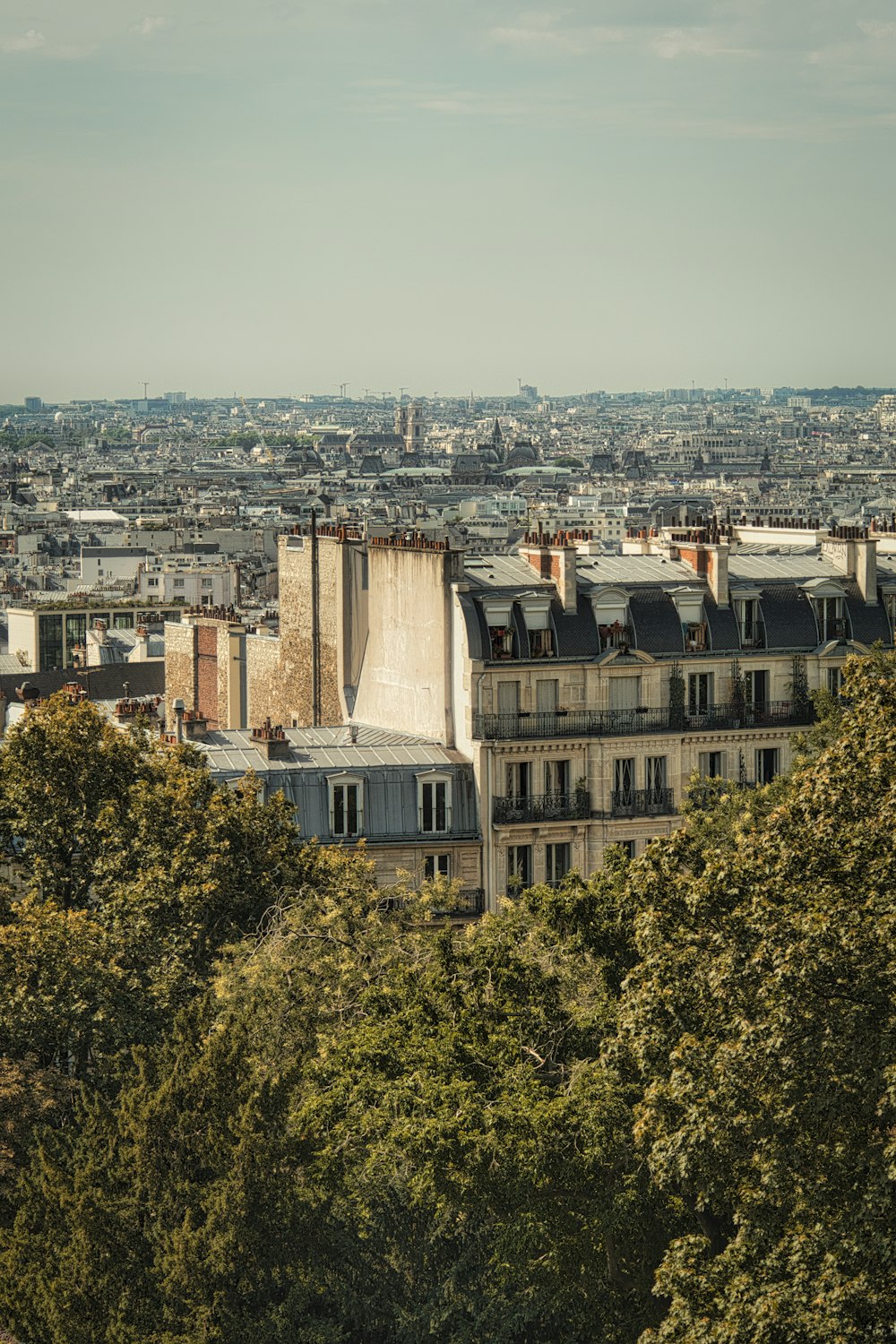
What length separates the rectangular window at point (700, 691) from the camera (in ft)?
155

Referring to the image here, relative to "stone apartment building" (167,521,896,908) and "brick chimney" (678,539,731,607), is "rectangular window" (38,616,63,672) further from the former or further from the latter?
"brick chimney" (678,539,731,607)

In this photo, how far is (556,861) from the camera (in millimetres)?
45781

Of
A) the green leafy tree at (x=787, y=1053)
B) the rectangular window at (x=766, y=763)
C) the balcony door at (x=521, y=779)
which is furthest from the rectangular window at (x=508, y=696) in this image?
the green leafy tree at (x=787, y=1053)

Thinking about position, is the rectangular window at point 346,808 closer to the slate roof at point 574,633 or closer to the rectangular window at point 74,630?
the slate roof at point 574,633

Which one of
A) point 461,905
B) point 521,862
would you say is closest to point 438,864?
point 461,905

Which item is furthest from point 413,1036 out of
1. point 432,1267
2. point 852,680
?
point 852,680

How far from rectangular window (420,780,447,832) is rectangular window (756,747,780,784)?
6122 mm

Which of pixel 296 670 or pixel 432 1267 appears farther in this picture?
pixel 296 670

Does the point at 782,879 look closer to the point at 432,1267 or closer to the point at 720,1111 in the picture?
the point at 720,1111

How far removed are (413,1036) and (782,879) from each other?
6.62 metres

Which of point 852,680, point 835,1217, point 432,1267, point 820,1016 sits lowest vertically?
point 432,1267

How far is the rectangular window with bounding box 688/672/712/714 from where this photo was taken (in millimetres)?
47188

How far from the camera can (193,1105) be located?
30.1 metres

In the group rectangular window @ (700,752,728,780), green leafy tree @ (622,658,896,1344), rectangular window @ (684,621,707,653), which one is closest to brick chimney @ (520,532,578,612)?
rectangular window @ (684,621,707,653)
